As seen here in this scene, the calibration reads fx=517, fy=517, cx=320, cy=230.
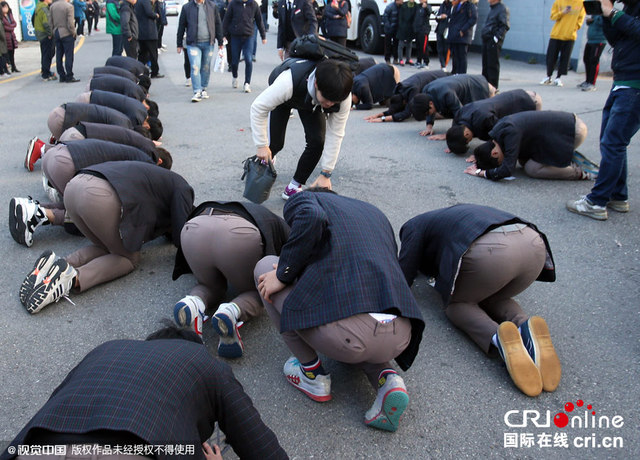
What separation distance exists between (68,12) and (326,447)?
997cm

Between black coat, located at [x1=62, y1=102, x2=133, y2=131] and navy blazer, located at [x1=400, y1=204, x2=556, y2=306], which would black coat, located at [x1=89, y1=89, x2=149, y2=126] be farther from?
navy blazer, located at [x1=400, y1=204, x2=556, y2=306]

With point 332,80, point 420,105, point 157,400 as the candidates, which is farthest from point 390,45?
point 157,400

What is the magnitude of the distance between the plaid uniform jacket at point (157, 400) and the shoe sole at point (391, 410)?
0.53 m

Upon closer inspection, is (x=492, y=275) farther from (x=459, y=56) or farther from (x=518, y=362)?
(x=459, y=56)

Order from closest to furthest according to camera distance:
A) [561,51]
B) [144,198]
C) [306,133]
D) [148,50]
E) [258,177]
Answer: [144,198], [258,177], [306,133], [561,51], [148,50]

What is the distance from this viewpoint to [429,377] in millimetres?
2416

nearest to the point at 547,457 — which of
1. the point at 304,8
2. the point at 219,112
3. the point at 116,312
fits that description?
the point at 116,312

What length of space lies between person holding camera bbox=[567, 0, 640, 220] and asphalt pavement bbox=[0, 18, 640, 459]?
329 millimetres

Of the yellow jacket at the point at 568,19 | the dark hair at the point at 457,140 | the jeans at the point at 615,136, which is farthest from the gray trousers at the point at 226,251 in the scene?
the yellow jacket at the point at 568,19

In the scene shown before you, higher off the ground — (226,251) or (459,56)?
(459,56)

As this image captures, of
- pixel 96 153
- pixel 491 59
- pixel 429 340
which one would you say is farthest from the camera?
pixel 491 59

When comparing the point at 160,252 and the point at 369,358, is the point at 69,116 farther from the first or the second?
the point at 369,358

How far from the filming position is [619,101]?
374 cm

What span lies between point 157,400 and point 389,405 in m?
0.96
